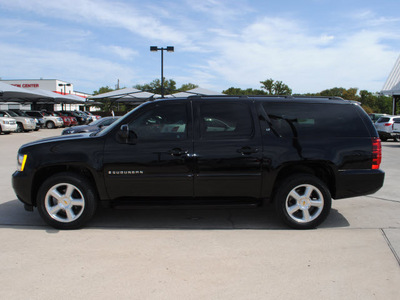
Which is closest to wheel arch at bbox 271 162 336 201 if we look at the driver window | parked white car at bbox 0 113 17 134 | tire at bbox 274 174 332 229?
tire at bbox 274 174 332 229

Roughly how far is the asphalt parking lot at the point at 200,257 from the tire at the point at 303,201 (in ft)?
0.52

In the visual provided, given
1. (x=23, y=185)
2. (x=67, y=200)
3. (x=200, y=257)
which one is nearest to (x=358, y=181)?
(x=200, y=257)

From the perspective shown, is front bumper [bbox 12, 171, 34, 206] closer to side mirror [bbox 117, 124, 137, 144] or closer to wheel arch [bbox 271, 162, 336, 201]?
side mirror [bbox 117, 124, 137, 144]

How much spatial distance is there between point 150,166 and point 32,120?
25052 mm

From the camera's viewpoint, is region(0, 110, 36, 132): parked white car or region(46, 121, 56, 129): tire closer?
region(0, 110, 36, 132): parked white car

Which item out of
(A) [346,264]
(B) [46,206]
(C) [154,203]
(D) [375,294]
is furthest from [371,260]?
(B) [46,206]

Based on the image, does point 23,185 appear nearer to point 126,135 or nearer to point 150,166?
point 126,135

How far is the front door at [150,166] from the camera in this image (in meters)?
4.60

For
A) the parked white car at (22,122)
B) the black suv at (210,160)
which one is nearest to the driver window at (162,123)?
the black suv at (210,160)

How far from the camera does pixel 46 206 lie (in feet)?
15.3

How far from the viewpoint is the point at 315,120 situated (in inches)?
192

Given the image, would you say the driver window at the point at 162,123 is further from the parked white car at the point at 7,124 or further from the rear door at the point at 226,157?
the parked white car at the point at 7,124

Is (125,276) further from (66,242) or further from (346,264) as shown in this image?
(346,264)

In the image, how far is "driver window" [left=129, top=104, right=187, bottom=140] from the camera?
4.71 metres
